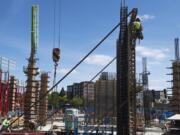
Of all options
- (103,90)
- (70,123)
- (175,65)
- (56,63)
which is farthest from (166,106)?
(56,63)

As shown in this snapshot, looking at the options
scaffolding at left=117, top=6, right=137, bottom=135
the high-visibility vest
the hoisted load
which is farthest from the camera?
the high-visibility vest

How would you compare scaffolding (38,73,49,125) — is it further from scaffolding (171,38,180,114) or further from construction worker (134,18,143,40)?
construction worker (134,18,143,40)

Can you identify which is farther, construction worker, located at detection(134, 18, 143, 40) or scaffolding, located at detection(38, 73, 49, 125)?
scaffolding, located at detection(38, 73, 49, 125)

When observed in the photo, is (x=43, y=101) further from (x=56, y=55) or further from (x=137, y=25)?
(x=56, y=55)

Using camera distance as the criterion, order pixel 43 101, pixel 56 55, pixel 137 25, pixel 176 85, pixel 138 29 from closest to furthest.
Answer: pixel 56 55, pixel 138 29, pixel 137 25, pixel 176 85, pixel 43 101

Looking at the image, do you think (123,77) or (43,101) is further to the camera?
(43,101)

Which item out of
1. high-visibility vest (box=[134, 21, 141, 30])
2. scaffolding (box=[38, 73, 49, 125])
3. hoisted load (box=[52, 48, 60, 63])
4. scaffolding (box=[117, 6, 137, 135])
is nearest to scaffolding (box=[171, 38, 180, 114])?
scaffolding (box=[38, 73, 49, 125])

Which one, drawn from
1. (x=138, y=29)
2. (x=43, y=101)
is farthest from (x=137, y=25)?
(x=43, y=101)

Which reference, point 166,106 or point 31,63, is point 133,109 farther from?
point 166,106

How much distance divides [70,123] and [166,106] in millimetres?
90430

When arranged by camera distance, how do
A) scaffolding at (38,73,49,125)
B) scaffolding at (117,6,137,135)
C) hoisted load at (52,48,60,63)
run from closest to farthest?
hoisted load at (52,48,60,63), scaffolding at (117,6,137,135), scaffolding at (38,73,49,125)

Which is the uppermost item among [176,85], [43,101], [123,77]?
[176,85]

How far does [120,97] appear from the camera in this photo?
100 ft

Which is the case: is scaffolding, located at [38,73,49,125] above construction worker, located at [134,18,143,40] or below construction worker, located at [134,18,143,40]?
below
